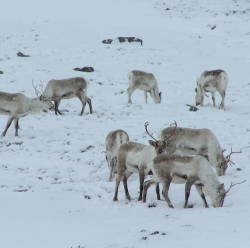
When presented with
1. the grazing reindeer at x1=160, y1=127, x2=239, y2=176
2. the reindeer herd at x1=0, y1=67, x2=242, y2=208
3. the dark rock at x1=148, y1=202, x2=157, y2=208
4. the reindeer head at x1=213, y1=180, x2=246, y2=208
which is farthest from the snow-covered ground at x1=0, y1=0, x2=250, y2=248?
the grazing reindeer at x1=160, y1=127, x2=239, y2=176

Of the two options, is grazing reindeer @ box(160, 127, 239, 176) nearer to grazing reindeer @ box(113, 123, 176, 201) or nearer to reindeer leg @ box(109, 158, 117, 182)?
reindeer leg @ box(109, 158, 117, 182)

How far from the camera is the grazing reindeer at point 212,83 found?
15.9 m

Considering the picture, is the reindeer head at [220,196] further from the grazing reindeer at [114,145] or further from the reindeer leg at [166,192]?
the grazing reindeer at [114,145]

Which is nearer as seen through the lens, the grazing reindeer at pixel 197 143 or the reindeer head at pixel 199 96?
the grazing reindeer at pixel 197 143

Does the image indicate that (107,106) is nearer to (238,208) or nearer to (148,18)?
(238,208)

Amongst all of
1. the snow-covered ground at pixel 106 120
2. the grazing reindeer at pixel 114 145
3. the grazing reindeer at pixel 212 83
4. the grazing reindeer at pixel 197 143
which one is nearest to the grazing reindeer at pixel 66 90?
the snow-covered ground at pixel 106 120

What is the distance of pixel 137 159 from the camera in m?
8.86

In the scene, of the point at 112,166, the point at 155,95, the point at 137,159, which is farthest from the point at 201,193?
the point at 155,95

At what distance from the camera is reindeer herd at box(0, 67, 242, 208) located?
8258mm

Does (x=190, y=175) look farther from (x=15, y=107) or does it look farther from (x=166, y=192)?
(x=15, y=107)

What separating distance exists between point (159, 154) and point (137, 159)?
17.8 inches

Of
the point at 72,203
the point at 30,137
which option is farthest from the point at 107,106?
the point at 72,203

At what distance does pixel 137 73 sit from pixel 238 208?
32.0ft

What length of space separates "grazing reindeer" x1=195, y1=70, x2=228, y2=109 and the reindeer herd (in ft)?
2.29
